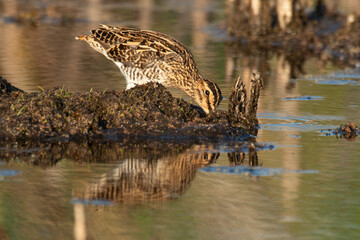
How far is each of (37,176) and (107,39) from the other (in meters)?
4.19

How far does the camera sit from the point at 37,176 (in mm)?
7625

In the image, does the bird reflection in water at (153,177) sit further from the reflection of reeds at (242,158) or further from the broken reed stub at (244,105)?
the broken reed stub at (244,105)

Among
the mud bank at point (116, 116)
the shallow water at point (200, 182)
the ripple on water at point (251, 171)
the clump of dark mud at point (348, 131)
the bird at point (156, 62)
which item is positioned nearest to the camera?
the shallow water at point (200, 182)

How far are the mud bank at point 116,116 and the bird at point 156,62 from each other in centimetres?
60

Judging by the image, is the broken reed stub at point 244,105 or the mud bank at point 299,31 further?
the mud bank at point 299,31

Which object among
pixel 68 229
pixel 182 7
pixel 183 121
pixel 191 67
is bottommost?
pixel 68 229

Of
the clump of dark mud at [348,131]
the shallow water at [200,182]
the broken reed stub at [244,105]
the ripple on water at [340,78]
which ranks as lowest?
the shallow water at [200,182]

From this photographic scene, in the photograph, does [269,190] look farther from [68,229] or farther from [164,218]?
[68,229]

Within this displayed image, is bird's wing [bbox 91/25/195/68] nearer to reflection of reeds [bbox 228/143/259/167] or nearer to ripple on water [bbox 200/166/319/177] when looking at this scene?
reflection of reeds [bbox 228/143/259/167]

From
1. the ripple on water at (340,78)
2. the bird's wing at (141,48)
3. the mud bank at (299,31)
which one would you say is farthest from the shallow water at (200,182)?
the mud bank at (299,31)

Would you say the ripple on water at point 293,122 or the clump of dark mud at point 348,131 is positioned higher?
the ripple on water at point 293,122

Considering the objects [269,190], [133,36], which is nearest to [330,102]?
[133,36]

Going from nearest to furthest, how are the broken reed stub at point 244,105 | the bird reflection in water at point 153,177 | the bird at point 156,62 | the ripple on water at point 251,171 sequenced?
the bird reflection in water at point 153,177 → the ripple on water at point 251,171 → the broken reed stub at point 244,105 → the bird at point 156,62

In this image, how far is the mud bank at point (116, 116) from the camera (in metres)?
9.13
